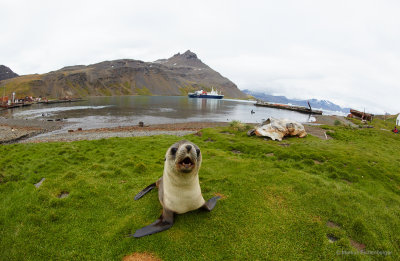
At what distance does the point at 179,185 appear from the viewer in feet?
17.6

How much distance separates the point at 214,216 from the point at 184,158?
232cm

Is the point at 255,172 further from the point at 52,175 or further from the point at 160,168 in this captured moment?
the point at 52,175

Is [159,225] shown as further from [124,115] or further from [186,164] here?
[124,115]

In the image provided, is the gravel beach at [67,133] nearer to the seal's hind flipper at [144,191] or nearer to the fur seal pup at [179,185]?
the seal's hind flipper at [144,191]

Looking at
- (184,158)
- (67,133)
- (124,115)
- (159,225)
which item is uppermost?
(184,158)

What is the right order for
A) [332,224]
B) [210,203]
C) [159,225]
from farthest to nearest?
[210,203] < [332,224] < [159,225]

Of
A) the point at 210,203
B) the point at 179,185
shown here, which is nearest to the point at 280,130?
the point at 210,203

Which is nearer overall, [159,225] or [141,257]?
[141,257]

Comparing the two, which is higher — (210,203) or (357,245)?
(210,203)

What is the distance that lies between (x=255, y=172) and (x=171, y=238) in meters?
5.28

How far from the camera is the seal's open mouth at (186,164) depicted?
4863mm

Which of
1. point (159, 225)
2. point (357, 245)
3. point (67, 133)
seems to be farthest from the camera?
point (67, 133)

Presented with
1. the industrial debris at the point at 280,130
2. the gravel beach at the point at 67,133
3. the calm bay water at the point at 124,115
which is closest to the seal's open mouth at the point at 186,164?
the industrial debris at the point at 280,130

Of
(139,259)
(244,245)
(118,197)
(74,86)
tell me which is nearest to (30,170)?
(118,197)
